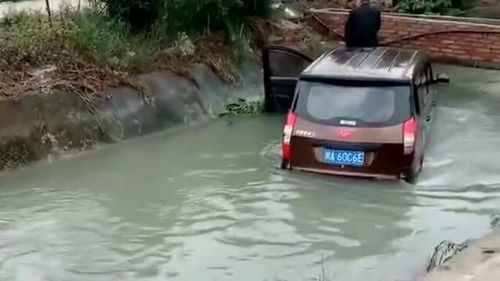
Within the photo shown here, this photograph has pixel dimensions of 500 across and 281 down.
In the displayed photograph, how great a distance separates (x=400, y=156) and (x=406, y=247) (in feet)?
5.56

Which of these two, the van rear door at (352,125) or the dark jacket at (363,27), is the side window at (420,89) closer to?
the van rear door at (352,125)

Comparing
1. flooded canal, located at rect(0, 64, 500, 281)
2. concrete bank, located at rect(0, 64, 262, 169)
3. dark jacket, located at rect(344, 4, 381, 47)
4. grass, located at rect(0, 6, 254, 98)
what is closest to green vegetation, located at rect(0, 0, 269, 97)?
grass, located at rect(0, 6, 254, 98)

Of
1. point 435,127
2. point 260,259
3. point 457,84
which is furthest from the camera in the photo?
point 457,84

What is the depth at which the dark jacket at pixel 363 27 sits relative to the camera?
Answer: 47.0 feet

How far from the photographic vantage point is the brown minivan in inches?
413

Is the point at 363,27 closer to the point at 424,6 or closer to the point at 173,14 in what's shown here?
the point at 173,14

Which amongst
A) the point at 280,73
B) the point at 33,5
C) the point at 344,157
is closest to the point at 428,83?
the point at 344,157

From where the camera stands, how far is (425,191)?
10750 mm

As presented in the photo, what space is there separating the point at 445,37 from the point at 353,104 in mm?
8801

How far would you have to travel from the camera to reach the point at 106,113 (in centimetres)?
1323

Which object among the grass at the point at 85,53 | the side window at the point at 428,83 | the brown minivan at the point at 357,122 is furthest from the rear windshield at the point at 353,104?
the grass at the point at 85,53

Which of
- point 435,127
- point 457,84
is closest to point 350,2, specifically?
point 457,84

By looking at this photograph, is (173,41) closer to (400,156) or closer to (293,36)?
(293,36)

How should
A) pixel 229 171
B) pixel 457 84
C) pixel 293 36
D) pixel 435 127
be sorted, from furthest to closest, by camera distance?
pixel 293 36
pixel 457 84
pixel 435 127
pixel 229 171
